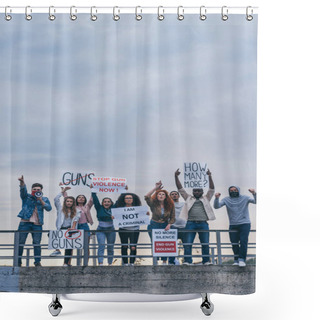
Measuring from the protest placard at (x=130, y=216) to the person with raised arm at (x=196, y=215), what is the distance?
20cm

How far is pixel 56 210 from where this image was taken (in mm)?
3143

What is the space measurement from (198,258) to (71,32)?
1.39m

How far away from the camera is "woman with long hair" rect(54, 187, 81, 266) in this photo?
313 centimetres

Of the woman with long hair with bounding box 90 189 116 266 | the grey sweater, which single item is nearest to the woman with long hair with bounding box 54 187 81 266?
the woman with long hair with bounding box 90 189 116 266

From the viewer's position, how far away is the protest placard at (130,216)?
10.2 feet

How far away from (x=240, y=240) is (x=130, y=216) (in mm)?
600

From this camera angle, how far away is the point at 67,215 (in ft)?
10.3

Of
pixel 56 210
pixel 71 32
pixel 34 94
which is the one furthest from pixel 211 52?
pixel 56 210

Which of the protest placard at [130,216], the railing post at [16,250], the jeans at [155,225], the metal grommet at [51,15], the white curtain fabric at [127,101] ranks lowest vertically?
the railing post at [16,250]

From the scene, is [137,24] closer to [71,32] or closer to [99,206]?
[71,32]

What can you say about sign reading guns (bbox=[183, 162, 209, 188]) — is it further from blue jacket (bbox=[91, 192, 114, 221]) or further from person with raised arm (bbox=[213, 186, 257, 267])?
blue jacket (bbox=[91, 192, 114, 221])

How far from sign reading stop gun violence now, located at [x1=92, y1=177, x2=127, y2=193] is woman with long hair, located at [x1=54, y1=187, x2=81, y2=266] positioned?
0.49ft

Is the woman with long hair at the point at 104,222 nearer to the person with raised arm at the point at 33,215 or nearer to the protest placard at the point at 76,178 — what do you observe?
the protest placard at the point at 76,178

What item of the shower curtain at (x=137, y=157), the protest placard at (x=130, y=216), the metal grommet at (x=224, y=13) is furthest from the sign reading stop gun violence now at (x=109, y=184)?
the metal grommet at (x=224, y=13)
